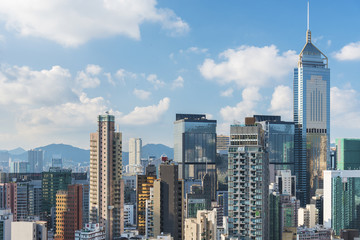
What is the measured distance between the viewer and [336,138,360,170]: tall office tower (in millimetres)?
76125

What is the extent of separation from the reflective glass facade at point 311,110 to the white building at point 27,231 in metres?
67.5

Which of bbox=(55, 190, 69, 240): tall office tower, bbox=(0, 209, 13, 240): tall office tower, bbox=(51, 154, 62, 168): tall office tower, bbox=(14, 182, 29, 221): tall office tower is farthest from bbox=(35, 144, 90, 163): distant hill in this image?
bbox=(0, 209, 13, 240): tall office tower

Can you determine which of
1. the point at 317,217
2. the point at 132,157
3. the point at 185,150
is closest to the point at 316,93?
the point at 185,150

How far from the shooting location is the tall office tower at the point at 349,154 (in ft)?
250

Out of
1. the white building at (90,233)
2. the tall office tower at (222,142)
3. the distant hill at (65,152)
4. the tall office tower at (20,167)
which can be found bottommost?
the white building at (90,233)

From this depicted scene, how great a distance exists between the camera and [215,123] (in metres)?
98.1

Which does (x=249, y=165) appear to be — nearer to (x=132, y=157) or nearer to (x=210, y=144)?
(x=210, y=144)

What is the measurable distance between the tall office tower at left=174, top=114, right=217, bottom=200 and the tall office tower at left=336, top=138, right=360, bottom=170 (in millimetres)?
24086

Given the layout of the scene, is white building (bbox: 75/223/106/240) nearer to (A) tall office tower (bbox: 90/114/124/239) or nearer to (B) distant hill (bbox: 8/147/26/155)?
(A) tall office tower (bbox: 90/114/124/239)

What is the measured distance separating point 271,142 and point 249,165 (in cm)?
6714

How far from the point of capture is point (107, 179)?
39.9 m

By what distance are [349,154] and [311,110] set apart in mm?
21623

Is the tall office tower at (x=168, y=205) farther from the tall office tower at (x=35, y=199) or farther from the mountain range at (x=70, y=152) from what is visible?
the mountain range at (x=70, y=152)

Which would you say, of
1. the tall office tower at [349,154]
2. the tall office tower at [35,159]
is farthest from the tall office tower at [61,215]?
the tall office tower at [35,159]
